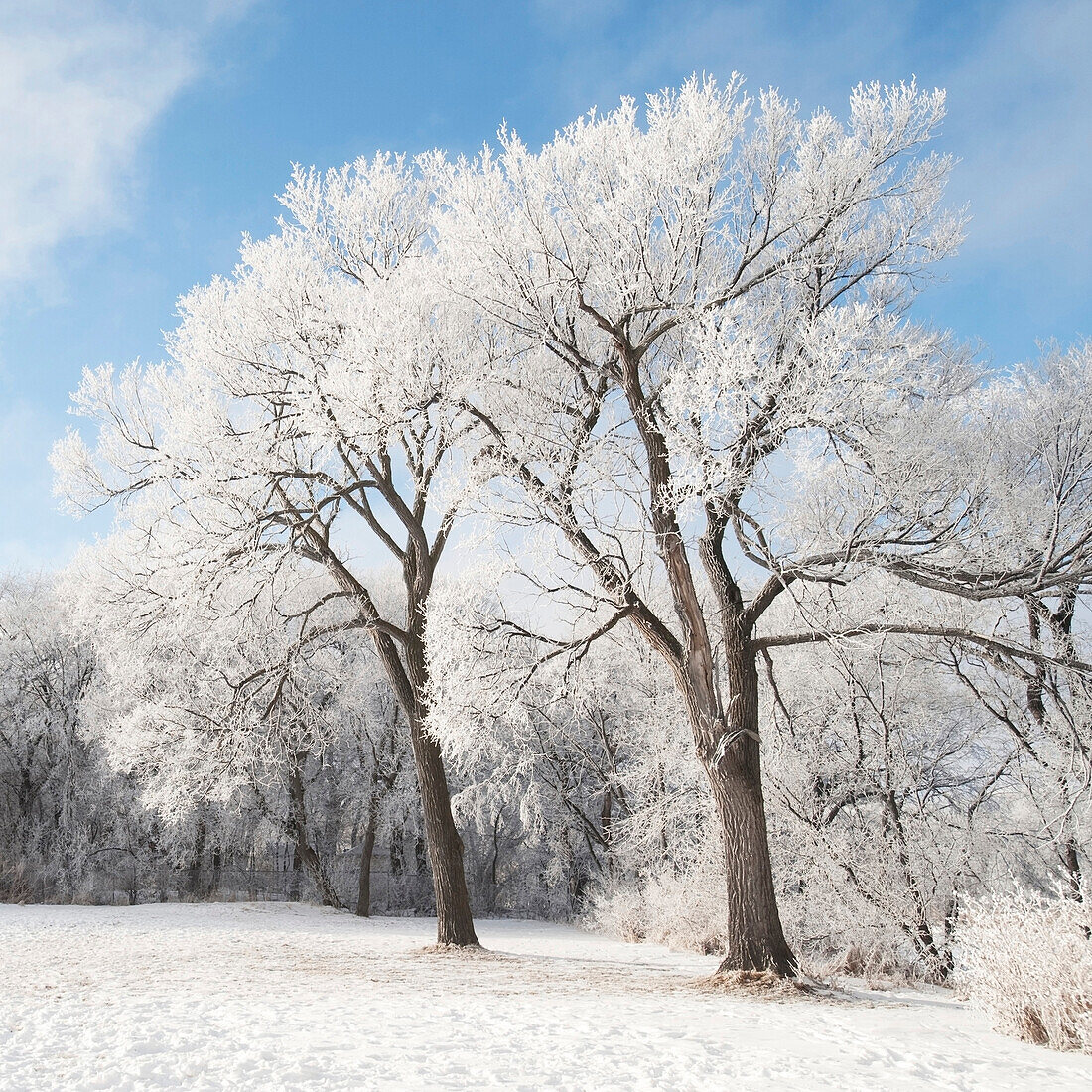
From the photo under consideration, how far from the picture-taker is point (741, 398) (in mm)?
6805

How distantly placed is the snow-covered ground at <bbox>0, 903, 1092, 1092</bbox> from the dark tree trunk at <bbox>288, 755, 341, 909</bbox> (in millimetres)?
13135

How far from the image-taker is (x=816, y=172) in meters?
8.20

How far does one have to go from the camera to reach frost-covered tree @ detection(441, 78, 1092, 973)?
7.28 meters

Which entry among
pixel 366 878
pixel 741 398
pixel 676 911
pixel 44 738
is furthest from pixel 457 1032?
pixel 44 738

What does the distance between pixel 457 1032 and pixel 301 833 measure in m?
19.3

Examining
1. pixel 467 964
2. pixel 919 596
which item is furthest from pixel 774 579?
pixel 467 964

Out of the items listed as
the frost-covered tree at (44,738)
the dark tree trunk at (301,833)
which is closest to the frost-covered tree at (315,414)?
the dark tree trunk at (301,833)

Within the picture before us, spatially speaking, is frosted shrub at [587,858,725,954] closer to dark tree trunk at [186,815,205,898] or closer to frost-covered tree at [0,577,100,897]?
dark tree trunk at [186,815,205,898]

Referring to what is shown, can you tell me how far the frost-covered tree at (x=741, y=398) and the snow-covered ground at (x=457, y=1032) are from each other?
205 cm

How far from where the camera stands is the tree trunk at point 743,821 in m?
7.81

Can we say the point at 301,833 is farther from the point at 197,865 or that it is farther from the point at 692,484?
the point at 692,484

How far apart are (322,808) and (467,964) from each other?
57.7ft

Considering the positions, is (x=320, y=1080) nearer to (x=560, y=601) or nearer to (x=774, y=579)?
(x=560, y=601)

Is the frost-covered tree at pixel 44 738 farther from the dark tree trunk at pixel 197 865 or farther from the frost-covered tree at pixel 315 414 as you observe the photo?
the frost-covered tree at pixel 315 414
